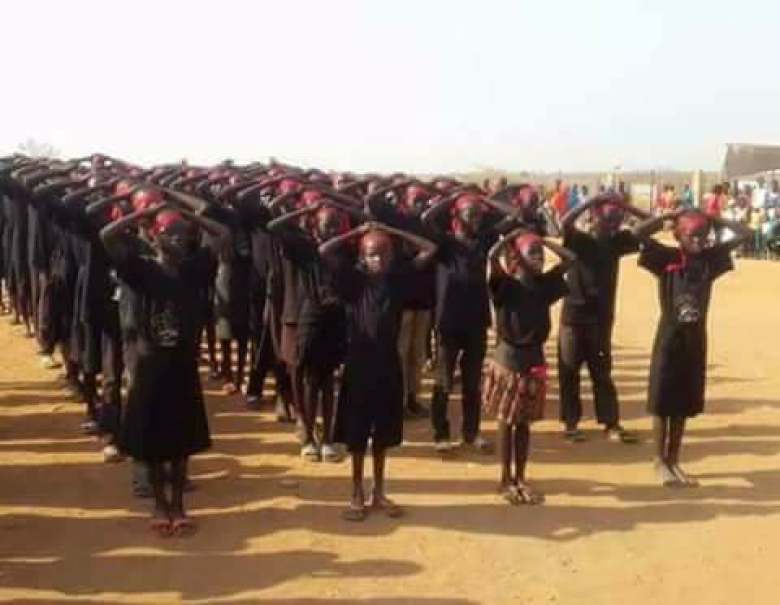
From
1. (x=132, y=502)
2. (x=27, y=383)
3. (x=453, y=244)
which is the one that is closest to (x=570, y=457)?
(x=453, y=244)

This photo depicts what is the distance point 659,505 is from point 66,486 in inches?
152

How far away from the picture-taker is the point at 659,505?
6.94 meters

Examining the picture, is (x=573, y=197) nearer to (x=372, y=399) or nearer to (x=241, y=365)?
(x=241, y=365)

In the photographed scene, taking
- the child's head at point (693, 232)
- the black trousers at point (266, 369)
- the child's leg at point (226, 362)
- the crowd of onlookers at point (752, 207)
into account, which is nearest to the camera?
the child's head at point (693, 232)

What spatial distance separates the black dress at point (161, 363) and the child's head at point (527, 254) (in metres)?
1.98

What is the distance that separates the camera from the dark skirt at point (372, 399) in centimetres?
650

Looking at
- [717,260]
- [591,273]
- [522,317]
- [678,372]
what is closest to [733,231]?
[717,260]

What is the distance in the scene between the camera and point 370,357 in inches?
256

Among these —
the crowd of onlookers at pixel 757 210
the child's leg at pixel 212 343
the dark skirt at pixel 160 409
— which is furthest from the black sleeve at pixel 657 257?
the crowd of onlookers at pixel 757 210

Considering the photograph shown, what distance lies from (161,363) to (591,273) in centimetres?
363

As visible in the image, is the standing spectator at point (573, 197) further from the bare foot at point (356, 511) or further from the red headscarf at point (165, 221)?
the red headscarf at point (165, 221)

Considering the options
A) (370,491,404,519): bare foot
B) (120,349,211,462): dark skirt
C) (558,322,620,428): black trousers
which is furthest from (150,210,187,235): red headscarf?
(558,322,620,428): black trousers

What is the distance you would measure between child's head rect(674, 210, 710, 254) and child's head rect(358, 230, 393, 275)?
6.47ft

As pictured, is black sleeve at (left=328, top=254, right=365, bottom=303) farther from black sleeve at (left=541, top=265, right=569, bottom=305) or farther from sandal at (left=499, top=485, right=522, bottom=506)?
sandal at (left=499, top=485, right=522, bottom=506)
